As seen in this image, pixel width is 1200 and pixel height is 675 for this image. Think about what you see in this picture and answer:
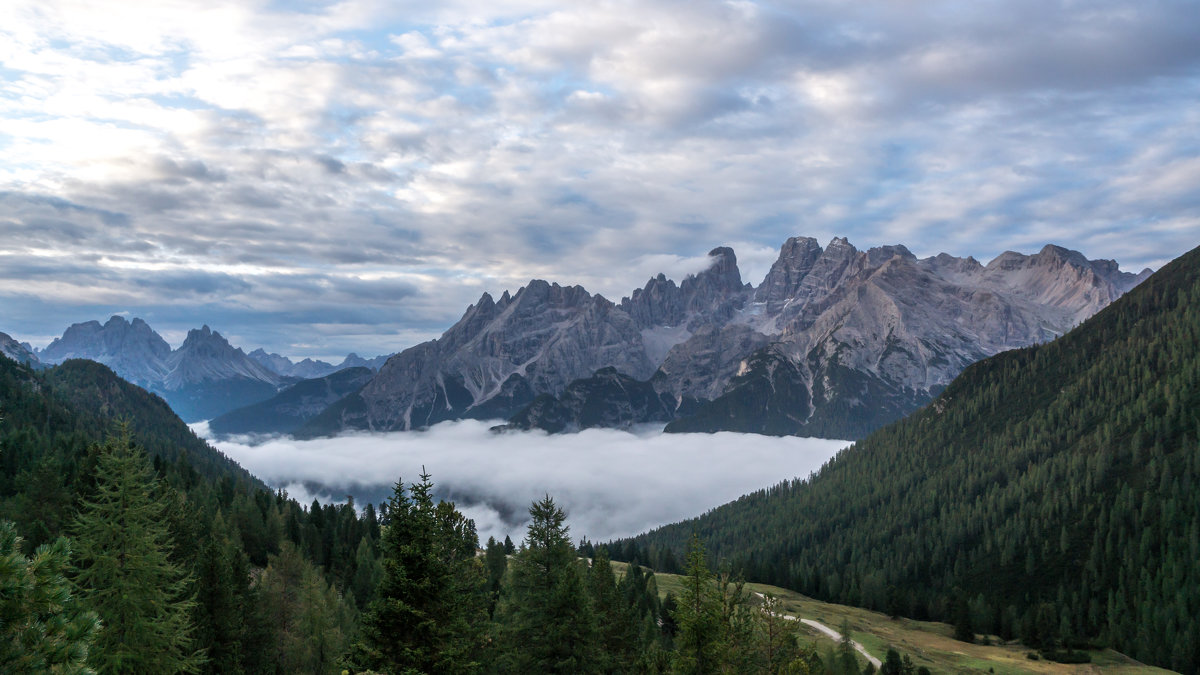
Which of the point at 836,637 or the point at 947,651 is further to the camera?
the point at 947,651

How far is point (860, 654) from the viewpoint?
442 ft

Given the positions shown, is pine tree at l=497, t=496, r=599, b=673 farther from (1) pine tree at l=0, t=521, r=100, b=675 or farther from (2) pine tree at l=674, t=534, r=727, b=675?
(1) pine tree at l=0, t=521, r=100, b=675

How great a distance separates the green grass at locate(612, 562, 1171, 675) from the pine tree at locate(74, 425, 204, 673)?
3861 inches

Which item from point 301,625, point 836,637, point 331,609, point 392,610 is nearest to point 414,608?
point 392,610

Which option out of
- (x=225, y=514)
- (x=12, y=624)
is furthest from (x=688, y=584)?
(x=225, y=514)

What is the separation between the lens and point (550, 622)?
1666 inches

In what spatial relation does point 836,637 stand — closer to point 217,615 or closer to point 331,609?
point 331,609

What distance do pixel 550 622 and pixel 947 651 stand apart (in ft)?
478

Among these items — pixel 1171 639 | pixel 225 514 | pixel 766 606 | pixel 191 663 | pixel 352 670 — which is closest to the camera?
pixel 352 670

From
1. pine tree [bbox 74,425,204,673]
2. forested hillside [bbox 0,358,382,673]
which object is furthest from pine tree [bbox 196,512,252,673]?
pine tree [bbox 74,425,204,673]

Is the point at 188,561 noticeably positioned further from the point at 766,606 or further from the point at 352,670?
the point at 766,606

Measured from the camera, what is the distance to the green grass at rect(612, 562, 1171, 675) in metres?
138

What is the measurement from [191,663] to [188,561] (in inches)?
1350

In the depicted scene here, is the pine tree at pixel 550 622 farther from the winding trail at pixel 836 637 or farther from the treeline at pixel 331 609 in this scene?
the winding trail at pixel 836 637
